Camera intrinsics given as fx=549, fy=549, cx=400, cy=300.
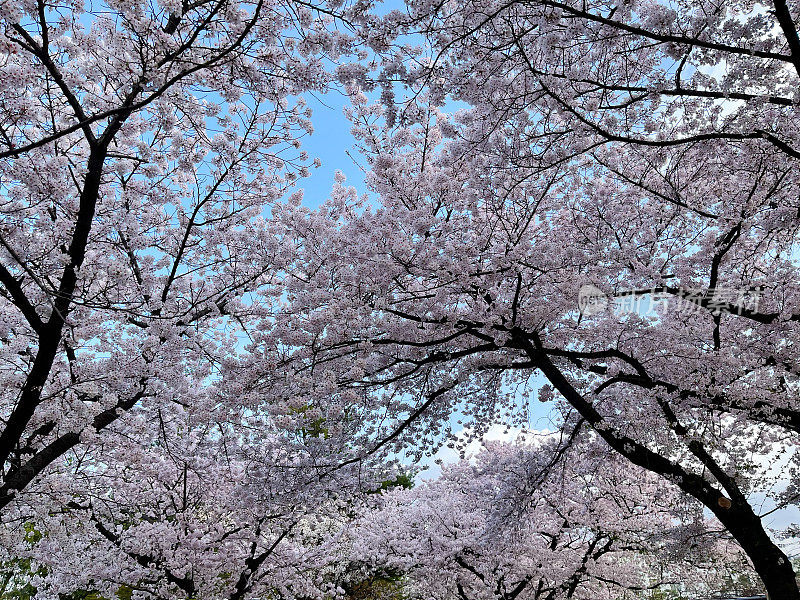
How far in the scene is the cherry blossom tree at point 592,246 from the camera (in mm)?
5812

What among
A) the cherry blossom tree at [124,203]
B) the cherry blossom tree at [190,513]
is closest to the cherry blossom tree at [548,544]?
the cherry blossom tree at [190,513]

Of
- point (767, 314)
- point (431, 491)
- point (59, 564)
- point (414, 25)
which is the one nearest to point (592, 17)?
point (414, 25)

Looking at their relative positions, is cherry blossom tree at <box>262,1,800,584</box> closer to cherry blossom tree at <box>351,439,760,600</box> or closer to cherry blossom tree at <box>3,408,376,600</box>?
cherry blossom tree at <box>3,408,376,600</box>

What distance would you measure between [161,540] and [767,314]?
39.6ft

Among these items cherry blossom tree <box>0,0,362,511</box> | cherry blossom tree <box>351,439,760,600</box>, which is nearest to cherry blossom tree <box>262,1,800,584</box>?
cherry blossom tree <box>0,0,362,511</box>

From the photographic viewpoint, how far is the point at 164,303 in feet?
28.0

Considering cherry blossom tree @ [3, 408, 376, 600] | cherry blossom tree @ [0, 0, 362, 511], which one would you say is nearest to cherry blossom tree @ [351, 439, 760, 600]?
cherry blossom tree @ [3, 408, 376, 600]

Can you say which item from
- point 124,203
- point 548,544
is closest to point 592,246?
point 124,203

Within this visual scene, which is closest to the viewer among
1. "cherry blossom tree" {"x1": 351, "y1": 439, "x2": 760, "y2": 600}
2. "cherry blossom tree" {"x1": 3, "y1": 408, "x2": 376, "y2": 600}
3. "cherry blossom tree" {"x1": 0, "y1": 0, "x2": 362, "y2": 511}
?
"cherry blossom tree" {"x1": 0, "y1": 0, "x2": 362, "y2": 511}

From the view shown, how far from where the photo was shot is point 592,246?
873cm

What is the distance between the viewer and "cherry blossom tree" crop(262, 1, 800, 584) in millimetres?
5812

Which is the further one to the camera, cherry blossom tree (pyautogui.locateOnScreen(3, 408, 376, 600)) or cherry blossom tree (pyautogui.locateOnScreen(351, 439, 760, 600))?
cherry blossom tree (pyautogui.locateOnScreen(351, 439, 760, 600))

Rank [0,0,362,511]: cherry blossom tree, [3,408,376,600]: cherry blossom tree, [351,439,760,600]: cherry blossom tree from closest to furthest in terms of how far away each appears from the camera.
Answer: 1. [0,0,362,511]: cherry blossom tree
2. [3,408,376,600]: cherry blossom tree
3. [351,439,760,600]: cherry blossom tree

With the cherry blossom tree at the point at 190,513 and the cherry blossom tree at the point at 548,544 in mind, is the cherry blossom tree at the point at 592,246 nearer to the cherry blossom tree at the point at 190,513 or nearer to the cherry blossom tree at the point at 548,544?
the cherry blossom tree at the point at 190,513
